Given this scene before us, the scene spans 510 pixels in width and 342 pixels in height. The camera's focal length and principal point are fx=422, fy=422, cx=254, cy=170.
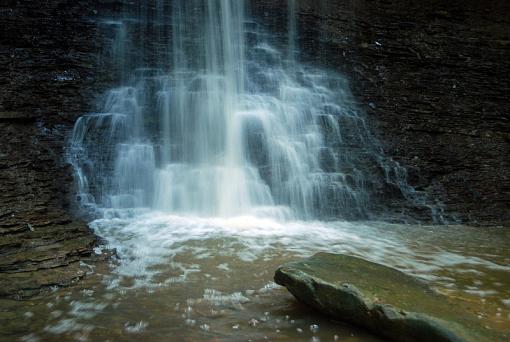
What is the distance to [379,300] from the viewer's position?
313 cm

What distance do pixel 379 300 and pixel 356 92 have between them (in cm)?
740

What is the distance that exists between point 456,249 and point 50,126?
23.2 ft

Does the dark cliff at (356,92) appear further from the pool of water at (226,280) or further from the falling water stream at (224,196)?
the pool of water at (226,280)

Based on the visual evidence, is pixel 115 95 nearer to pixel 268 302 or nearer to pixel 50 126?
pixel 50 126

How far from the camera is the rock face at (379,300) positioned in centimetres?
280

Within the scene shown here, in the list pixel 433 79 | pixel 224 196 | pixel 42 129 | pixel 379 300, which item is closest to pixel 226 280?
pixel 379 300

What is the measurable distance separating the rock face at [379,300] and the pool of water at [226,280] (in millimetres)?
158

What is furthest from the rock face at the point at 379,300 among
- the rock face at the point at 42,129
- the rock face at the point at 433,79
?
the rock face at the point at 433,79

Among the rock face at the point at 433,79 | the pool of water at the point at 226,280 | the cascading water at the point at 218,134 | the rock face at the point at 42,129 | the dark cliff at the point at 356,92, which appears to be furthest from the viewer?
the rock face at the point at 433,79

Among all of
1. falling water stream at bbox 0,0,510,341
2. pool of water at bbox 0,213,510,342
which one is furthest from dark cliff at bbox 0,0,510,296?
pool of water at bbox 0,213,510,342

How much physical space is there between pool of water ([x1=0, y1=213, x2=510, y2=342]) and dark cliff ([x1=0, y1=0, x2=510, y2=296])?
2.25 ft

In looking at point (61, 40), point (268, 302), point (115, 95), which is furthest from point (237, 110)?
point (268, 302)

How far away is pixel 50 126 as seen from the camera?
7637 mm

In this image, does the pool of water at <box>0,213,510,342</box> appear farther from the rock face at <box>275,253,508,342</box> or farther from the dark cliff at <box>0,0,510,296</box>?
the dark cliff at <box>0,0,510,296</box>
